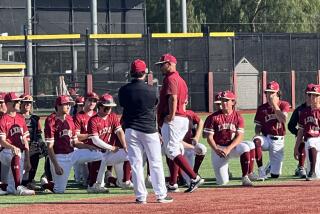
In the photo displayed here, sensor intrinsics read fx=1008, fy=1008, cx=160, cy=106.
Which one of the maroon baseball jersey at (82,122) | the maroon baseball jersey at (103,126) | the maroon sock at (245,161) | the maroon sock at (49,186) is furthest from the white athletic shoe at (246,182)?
the maroon sock at (49,186)

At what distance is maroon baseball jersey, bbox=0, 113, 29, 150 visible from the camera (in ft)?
46.7

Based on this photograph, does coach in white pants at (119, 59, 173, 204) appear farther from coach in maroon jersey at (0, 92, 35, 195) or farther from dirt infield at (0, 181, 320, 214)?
coach in maroon jersey at (0, 92, 35, 195)

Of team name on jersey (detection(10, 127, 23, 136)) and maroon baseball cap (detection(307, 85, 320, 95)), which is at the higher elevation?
maroon baseball cap (detection(307, 85, 320, 95))

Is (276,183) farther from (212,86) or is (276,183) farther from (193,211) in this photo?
(212,86)

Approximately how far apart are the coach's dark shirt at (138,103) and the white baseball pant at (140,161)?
A: 0.28 feet

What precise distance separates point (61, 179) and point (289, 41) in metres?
30.8

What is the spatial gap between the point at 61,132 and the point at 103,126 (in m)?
0.61

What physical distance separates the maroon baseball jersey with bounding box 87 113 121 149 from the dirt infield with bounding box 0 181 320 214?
146cm

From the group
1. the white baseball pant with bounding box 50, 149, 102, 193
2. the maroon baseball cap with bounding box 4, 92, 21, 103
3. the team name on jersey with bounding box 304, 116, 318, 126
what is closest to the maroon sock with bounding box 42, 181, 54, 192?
the white baseball pant with bounding box 50, 149, 102, 193

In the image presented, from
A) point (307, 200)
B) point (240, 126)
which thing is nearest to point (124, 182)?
point (240, 126)

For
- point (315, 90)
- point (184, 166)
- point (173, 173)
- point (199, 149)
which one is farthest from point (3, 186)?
point (315, 90)

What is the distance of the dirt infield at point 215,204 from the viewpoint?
11531mm

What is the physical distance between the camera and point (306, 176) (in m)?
15.2

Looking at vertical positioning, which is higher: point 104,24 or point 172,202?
point 104,24
